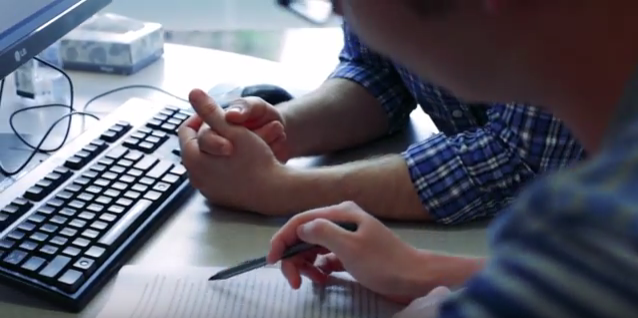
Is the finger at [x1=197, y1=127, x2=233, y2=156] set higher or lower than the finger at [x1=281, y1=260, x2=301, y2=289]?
higher

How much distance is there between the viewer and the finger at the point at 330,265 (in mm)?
794

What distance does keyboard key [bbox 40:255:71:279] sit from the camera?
72cm

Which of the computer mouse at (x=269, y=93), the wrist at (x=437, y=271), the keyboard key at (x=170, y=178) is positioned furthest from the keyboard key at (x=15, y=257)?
the computer mouse at (x=269, y=93)

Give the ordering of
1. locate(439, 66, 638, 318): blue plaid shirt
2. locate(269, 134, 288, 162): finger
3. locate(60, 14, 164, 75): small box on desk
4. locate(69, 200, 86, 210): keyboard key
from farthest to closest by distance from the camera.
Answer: locate(60, 14, 164, 75): small box on desk, locate(269, 134, 288, 162): finger, locate(69, 200, 86, 210): keyboard key, locate(439, 66, 638, 318): blue plaid shirt

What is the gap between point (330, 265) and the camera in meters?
0.80

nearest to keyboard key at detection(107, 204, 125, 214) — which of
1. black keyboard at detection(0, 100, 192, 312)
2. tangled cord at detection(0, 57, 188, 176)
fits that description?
black keyboard at detection(0, 100, 192, 312)

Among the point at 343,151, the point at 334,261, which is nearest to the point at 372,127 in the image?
the point at 343,151

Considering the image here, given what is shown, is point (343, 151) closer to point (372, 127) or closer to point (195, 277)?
point (372, 127)

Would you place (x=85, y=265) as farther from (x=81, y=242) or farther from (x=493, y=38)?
(x=493, y=38)

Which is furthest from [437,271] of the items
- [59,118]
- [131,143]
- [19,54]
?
[59,118]

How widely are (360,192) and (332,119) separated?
0.22 meters

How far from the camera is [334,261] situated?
2.61 feet

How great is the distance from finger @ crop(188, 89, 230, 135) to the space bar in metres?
0.14

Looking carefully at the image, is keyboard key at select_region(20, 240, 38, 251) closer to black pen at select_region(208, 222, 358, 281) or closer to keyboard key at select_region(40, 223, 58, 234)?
keyboard key at select_region(40, 223, 58, 234)
